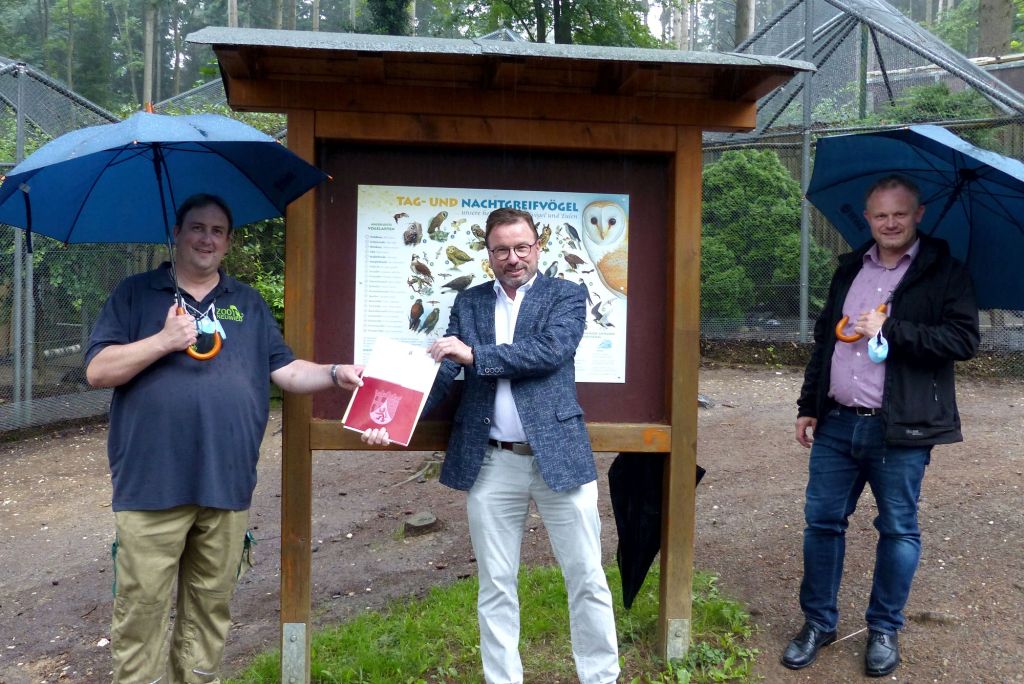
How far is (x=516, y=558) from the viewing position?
11.1 ft

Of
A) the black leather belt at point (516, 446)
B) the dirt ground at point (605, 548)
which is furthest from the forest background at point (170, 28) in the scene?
the black leather belt at point (516, 446)

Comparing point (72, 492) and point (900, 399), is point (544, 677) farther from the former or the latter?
point (72, 492)

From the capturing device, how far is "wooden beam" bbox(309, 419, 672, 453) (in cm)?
352

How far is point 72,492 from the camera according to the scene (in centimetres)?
680

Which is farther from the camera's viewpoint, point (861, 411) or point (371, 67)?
point (861, 411)

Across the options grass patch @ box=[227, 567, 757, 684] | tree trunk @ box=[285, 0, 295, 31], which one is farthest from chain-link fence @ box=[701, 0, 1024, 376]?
tree trunk @ box=[285, 0, 295, 31]

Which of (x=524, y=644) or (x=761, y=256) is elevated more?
(x=761, y=256)

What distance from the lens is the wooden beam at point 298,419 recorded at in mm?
3473

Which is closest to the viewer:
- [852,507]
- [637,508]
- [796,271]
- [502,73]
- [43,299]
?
[502,73]

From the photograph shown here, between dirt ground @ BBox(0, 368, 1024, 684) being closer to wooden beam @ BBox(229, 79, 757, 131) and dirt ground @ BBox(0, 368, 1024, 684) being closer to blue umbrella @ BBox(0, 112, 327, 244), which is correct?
blue umbrella @ BBox(0, 112, 327, 244)

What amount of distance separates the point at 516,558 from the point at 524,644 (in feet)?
2.74

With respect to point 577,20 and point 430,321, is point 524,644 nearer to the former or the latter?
point 430,321

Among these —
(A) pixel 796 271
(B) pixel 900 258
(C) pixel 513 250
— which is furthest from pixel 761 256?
(C) pixel 513 250

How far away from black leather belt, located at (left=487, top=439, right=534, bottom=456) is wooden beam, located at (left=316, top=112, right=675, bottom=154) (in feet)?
3.73
